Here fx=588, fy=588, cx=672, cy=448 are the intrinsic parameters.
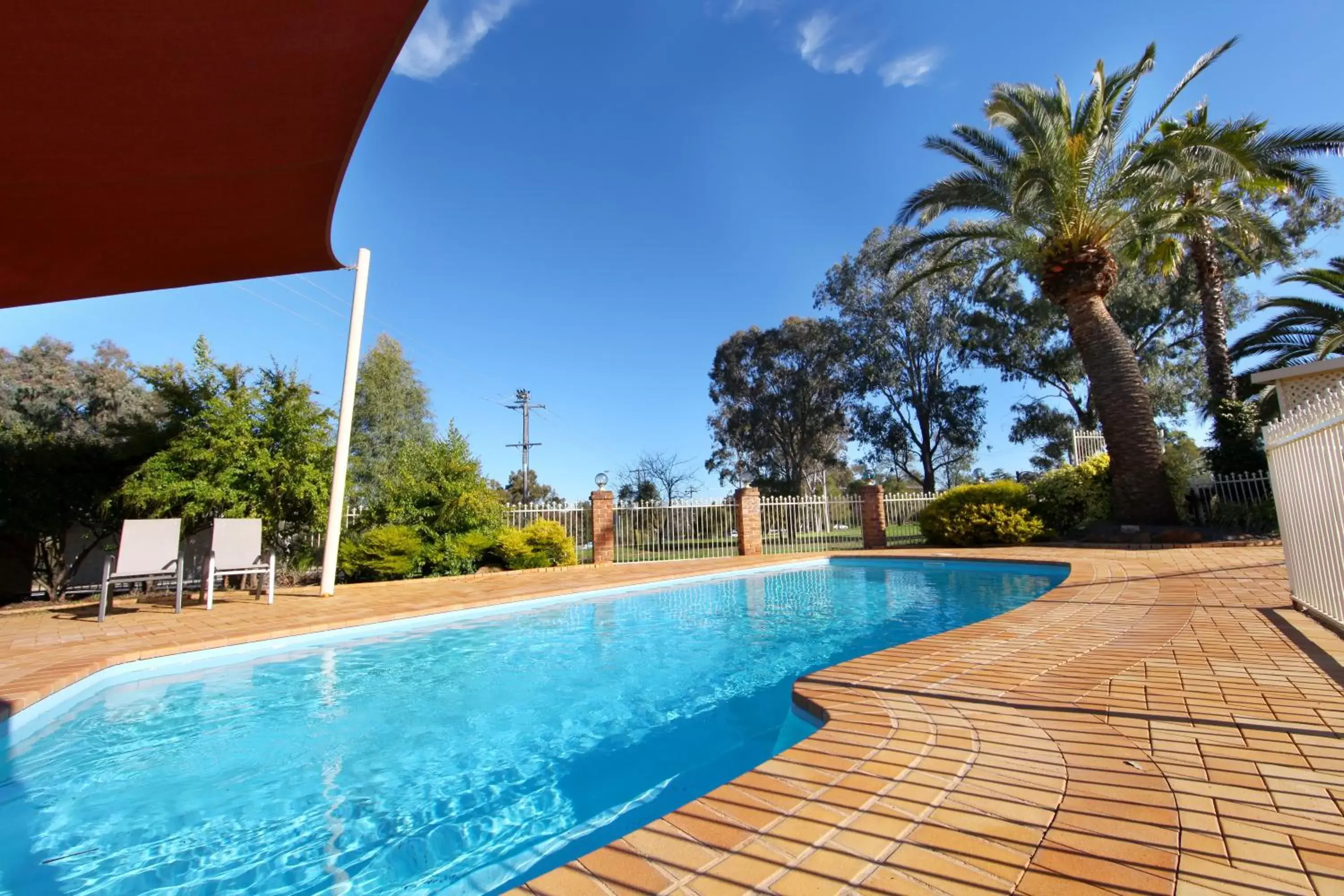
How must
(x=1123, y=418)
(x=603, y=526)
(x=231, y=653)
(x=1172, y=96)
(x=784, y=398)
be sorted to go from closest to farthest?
(x=231, y=653), (x=1172, y=96), (x=1123, y=418), (x=603, y=526), (x=784, y=398)

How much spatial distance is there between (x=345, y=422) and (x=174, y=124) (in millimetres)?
6236

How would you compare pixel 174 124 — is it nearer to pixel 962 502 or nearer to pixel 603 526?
pixel 603 526

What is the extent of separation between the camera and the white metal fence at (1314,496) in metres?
3.21

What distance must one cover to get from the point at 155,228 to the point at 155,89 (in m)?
1.55

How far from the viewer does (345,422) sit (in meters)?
8.39

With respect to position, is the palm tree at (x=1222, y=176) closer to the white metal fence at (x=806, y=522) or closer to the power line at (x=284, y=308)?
the white metal fence at (x=806, y=522)

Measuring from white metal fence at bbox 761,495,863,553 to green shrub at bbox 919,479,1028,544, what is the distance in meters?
1.76

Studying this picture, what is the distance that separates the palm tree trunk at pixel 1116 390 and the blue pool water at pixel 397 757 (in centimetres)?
728

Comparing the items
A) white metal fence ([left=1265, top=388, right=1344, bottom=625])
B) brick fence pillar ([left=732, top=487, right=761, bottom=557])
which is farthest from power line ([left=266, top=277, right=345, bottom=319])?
white metal fence ([left=1265, top=388, right=1344, bottom=625])

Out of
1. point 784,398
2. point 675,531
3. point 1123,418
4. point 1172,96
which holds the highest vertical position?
point 1172,96

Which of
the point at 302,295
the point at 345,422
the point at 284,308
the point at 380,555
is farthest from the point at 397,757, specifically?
the point at 284,308

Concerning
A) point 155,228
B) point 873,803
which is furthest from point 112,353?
point 873,803

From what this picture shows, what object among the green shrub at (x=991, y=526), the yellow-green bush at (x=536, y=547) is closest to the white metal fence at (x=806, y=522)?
the green shrub at (x=991, y=526)

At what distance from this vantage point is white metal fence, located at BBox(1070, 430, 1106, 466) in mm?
15500
